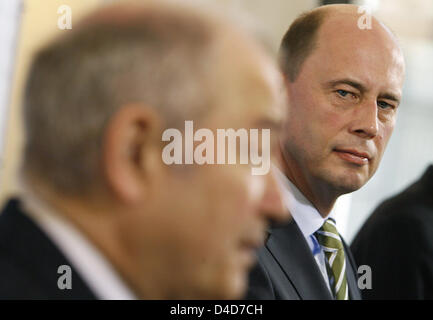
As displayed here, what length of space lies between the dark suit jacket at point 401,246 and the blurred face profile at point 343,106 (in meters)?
0.19

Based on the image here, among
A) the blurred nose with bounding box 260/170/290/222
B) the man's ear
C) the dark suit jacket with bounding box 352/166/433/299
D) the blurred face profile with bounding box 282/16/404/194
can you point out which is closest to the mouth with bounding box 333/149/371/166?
the blurred face profile with bounding box 282/16/404/194

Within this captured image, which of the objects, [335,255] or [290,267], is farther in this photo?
[335,255]

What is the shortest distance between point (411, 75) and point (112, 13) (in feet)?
9.71

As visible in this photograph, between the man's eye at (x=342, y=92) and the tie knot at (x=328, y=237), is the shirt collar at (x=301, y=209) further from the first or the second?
the man's eye at (x=342, y=92)

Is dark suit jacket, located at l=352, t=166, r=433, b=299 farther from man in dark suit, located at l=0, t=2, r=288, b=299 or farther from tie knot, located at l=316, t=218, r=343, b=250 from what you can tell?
man in dark suit, located at l=0, t=2, r=288, b=299

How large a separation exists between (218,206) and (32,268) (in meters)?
0.17

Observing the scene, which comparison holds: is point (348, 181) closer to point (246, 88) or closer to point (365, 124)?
point (365, 124)

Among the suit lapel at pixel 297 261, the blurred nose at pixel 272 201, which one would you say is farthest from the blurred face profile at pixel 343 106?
the blurred nose at pixel 272 201

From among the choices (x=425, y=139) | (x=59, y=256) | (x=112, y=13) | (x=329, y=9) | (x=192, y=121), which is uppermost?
(x=425, y=139)

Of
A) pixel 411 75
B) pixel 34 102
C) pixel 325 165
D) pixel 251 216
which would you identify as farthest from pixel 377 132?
pixel 411 75

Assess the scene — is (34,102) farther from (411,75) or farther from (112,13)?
(411,75)

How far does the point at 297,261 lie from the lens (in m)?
1.22

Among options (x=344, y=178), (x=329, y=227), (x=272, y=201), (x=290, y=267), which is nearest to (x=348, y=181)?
(x=344, y=178)

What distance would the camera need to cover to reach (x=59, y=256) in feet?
1.88
